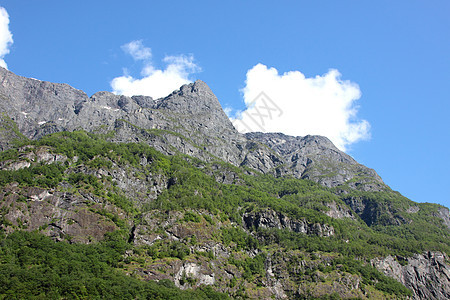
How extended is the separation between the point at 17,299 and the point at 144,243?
5523cm

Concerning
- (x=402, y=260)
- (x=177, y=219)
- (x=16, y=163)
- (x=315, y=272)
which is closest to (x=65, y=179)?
(x=16, y=163)

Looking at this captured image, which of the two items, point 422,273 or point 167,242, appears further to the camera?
point 422,273

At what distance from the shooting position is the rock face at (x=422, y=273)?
6781 inches

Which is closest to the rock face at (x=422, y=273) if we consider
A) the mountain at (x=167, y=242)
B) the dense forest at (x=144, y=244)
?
the mountain at (x=167, y=242)

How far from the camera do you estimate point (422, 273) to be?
178 metres

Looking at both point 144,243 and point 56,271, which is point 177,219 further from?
point 56,271

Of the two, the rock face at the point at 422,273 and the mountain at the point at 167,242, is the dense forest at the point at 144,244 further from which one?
the rock face at the point at 422,273

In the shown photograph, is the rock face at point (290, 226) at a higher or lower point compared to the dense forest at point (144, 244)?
higher

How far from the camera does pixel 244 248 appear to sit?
172125mm

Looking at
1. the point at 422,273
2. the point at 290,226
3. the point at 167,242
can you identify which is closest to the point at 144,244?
the point at 167,242

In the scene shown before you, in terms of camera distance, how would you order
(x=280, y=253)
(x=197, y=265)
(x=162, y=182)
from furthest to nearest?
1. (x=162, y=182)
2. (x=280, y=253)
3. (x=197, y=265)

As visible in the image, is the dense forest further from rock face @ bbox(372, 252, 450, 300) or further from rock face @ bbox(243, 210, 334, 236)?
rock face @ bbox(372, 252, 450, 300)

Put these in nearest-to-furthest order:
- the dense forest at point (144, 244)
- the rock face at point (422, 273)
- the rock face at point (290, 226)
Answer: the dense forest at point (144, 244)
the rock face at point (422, 273)
the rock face at point (290, 226)

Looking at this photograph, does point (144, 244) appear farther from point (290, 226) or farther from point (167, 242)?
point (290, 226)
